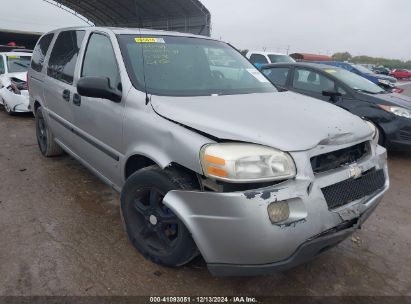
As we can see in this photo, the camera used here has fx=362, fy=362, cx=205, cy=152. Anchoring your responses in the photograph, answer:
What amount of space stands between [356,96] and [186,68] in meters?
3.79

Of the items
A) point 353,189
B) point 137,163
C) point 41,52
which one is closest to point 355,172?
point 353,189

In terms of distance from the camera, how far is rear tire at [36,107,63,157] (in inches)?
191

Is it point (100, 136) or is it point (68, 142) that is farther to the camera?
point (68, 142)

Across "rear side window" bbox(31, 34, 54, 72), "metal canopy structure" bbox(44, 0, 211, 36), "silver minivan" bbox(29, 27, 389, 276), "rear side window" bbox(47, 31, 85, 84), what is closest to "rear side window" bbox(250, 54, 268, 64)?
"metal canopy structure" bbox(44, 0, 211, 36)

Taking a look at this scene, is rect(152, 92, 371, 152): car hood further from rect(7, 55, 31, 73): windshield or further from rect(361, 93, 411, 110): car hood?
rect(7, 55, 31, 73): windshield

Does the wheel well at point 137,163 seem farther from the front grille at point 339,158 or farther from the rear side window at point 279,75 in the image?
the rear side window at point 279,75

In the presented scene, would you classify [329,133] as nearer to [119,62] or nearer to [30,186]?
[119,62]

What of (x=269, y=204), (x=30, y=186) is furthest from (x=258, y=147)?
(x=30, y=186)

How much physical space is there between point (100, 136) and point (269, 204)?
1.83 m

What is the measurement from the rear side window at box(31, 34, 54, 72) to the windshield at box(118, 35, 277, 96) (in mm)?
2045

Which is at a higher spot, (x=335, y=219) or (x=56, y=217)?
(x=335, y=219)

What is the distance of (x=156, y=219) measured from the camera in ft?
8.43

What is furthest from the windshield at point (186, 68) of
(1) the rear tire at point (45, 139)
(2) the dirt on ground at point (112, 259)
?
(1) the rear tire at point (45, 139)

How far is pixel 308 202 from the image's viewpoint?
6.72 ft
